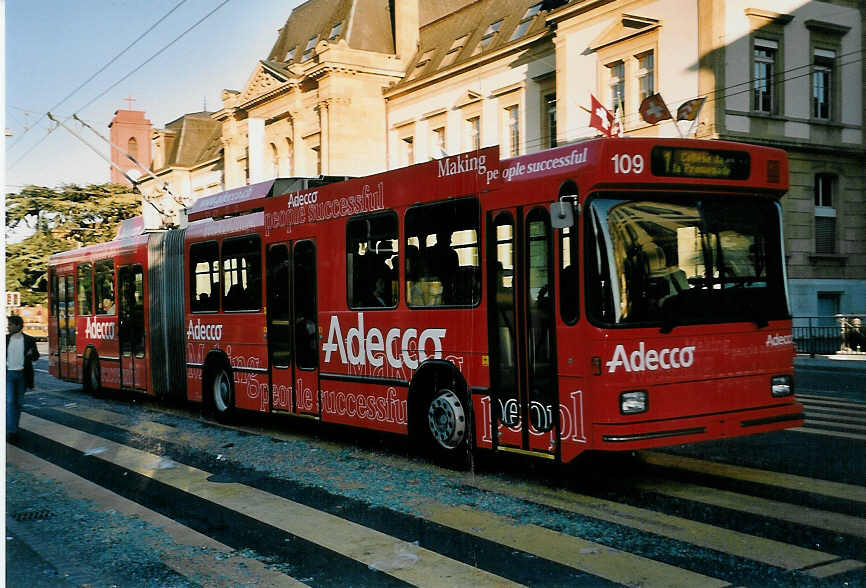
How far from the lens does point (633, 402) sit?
7.50 m

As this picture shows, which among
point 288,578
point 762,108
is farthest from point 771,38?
point 288,578

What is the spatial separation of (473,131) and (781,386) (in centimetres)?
3502

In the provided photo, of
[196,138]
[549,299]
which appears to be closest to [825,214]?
[549,299]

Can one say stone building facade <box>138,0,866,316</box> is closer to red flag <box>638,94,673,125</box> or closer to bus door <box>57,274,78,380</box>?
red flag <box>638,94,673,125</box>

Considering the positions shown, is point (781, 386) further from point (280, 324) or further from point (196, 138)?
point (196, 138)

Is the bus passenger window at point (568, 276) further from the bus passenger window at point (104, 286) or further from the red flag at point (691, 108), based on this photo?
the red flag at point (691, 108)

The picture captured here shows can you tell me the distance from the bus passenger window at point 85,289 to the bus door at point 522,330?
12650 mm

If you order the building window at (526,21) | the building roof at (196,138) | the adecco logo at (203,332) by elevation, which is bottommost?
the adecco logo at (203,332)

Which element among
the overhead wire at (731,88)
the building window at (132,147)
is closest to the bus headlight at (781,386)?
the overhead wire at (731,88)

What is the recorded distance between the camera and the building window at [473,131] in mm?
41750

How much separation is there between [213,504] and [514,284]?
3.17m

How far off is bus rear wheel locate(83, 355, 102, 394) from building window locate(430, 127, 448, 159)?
1064 inches

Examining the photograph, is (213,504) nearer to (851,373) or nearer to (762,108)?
(851,373)

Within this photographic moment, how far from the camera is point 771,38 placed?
30266 millimetres
